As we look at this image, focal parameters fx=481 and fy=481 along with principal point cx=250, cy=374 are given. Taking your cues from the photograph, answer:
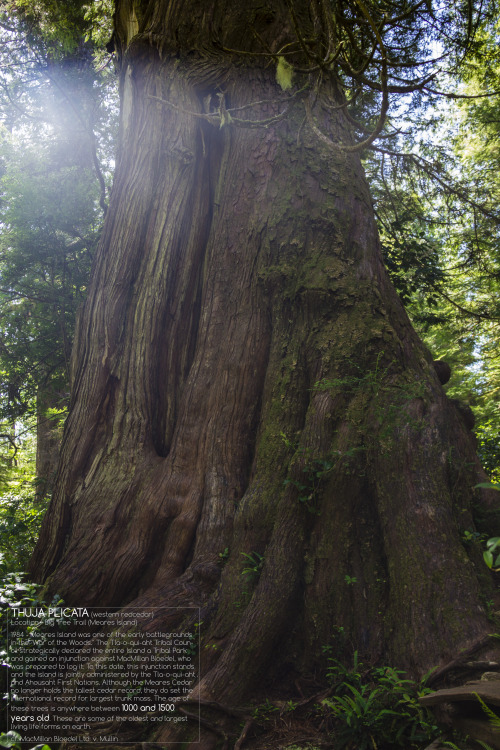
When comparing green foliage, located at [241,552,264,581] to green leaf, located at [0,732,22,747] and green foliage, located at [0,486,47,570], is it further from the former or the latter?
green foliage, located at [0,486,47,570]

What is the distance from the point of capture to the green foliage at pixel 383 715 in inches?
88.4

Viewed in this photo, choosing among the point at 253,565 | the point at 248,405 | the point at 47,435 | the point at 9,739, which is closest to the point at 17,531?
the point at 248,405

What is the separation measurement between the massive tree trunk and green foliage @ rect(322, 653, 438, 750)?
0.56 feet

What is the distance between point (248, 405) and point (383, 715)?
7.63 ft

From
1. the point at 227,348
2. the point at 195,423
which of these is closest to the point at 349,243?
the point at 227,348

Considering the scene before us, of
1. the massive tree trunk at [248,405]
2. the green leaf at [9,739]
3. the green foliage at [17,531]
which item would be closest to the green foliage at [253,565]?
the massive tree trunk at [248,405]

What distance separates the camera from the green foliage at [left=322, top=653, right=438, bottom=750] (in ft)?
7.36

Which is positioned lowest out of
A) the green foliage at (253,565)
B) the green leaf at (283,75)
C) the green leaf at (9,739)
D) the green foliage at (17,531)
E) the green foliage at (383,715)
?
the green foliage at (383,715)

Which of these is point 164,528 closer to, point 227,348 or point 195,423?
point 195,423

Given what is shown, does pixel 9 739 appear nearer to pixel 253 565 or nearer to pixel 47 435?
pixel 253 565

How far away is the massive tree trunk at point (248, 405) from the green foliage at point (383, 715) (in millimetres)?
170

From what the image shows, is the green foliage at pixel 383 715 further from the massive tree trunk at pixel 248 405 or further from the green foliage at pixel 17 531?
the green foliage at pixel 17 531

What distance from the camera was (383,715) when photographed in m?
2.33

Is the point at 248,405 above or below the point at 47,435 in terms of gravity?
below
